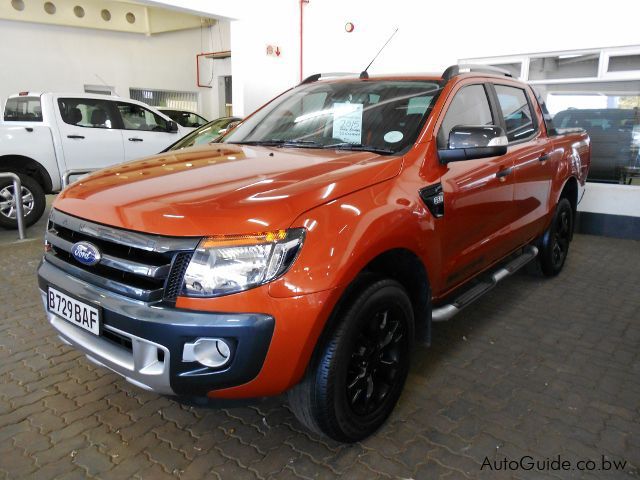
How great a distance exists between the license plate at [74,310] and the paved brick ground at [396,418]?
0.60 metres

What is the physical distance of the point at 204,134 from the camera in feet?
20.3

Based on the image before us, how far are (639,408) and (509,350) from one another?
746 mm

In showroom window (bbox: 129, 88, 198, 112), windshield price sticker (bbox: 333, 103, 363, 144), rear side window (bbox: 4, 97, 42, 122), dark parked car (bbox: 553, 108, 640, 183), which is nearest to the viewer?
windshield price sticker (bbox: 333, 103, 363, 144)

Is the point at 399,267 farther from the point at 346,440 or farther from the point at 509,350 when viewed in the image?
the point at 509,350

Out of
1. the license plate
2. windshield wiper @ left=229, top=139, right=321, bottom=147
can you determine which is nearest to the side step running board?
windshield wiper @ left=229, top=139, right=321, bottom=147

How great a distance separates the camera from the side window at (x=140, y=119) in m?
7.12

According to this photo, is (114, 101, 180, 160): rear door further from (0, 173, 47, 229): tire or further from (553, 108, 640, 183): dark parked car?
(553, 108, 640, 183): dark parked car

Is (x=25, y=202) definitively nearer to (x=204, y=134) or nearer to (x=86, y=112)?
(x=86, y=112)

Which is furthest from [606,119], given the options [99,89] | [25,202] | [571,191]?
[99,89]

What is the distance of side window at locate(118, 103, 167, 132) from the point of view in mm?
7117

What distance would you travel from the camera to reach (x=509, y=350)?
3.04 meters

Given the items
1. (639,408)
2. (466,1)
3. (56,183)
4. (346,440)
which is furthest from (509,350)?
(56,183)

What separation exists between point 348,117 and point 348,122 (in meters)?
0.05

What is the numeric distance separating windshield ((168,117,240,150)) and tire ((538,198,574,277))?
3.70 metres
